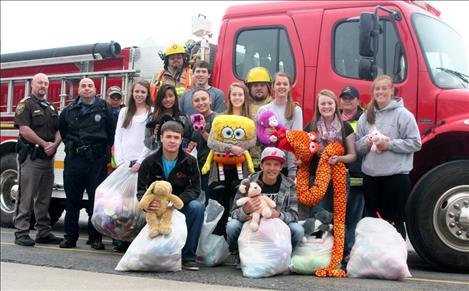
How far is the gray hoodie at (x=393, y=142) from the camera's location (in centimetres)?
484

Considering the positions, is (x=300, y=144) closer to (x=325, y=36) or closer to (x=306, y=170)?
(x=306, y=170)

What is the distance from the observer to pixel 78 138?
6.07 m

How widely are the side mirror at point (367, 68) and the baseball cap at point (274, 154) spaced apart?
1.20m

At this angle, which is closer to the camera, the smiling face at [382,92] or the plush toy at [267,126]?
the smiling face at [382,92]

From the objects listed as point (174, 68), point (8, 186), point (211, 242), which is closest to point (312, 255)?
point (211, 242)

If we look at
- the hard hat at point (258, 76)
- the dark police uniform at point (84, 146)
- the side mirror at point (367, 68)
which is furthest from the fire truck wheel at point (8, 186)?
the side mirror at point (367, 68)

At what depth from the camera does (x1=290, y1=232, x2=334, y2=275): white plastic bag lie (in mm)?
4824

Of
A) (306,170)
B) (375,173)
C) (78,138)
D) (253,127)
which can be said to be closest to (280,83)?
(253,127)

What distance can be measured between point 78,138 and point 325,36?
2820 millimetres

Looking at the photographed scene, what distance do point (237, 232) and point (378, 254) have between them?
121cm

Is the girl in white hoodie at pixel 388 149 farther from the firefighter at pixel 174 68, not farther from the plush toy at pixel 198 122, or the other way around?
the firefighter at pixel 174 68

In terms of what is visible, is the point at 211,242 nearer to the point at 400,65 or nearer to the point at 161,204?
the point at 161,204

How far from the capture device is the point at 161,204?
15.8 ft

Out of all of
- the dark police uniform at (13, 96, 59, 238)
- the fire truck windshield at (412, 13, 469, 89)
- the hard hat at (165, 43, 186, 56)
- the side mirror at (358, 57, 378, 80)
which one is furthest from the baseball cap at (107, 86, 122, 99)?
the fire truck windshield at (412, 13, 469, 89)
